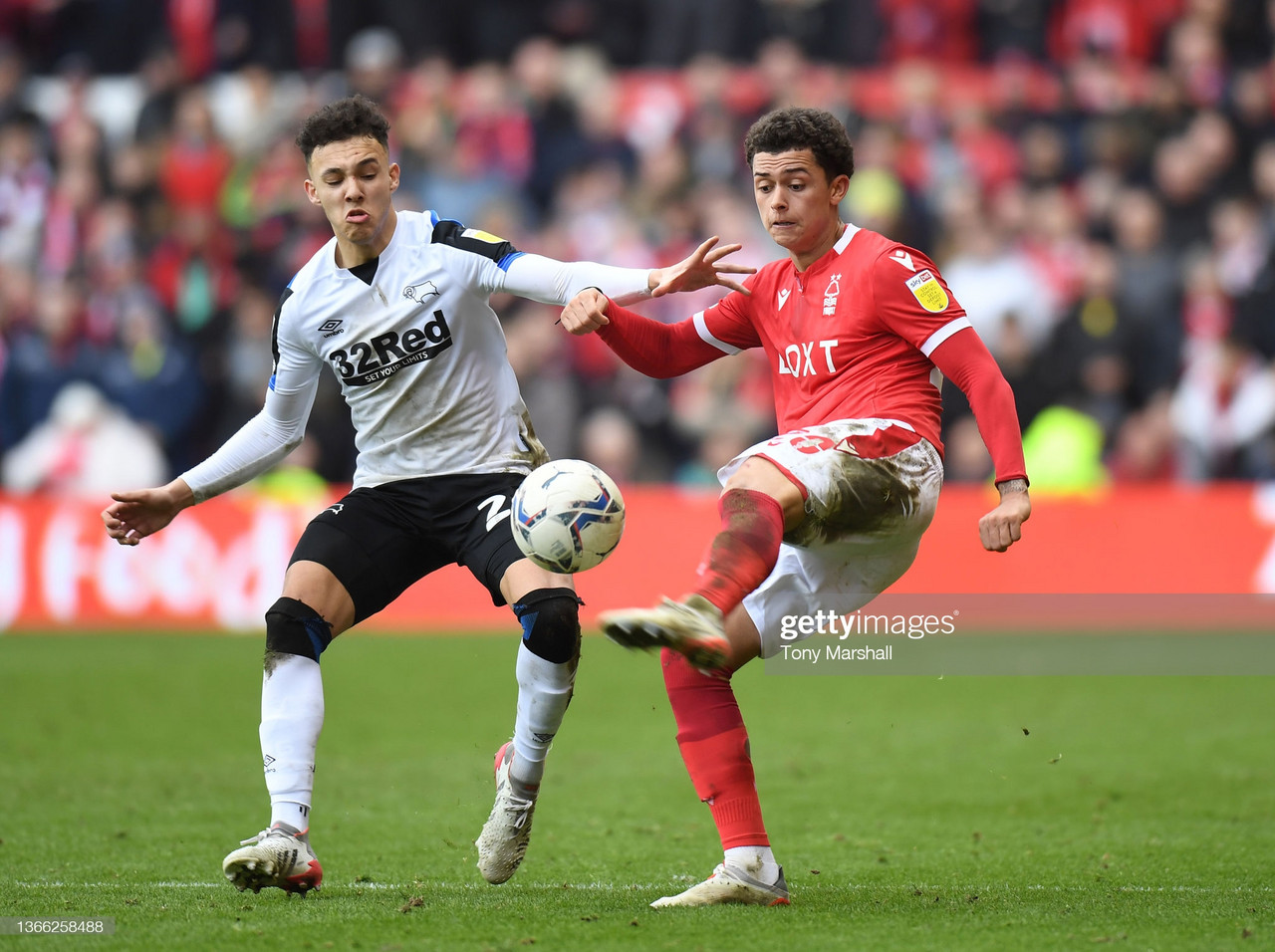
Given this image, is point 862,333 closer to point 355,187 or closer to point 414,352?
point 414,352

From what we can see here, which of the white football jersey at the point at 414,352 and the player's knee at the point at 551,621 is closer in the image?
the player's knee at the point at 551,621

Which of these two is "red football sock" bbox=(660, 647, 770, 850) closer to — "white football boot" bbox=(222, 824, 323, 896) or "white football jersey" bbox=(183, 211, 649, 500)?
"white football jersey" bbox=(183, 211, 649, 500)

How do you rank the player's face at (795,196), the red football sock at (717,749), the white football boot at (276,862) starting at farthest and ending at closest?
the player's face at (795,196) → the red football sock at (717,749) → the white football boot at (276,862)

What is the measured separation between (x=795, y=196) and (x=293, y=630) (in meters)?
2.25

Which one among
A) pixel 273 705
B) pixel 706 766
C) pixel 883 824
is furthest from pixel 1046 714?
pixel 273 705

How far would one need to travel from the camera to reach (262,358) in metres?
15.1

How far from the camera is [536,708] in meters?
5.70

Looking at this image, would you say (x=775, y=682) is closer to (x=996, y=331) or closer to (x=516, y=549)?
(x=996, y=331)

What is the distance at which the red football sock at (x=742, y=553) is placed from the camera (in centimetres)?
488

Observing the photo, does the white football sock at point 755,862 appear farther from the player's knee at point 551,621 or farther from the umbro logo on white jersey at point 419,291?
the umbro logo on white jersey at point 419,291

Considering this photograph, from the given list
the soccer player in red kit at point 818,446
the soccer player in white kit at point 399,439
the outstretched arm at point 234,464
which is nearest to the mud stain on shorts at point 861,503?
the soccer player in red kit at point 818,446

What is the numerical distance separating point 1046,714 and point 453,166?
8.77 meters

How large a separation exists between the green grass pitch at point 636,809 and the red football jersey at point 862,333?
63.3 inches
